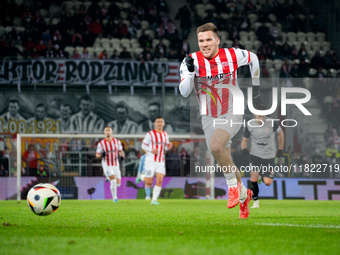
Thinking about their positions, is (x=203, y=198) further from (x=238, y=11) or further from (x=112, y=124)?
(x=238, y=11)

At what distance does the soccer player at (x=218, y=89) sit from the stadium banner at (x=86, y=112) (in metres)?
14.1

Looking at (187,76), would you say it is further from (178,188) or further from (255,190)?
(178,188)

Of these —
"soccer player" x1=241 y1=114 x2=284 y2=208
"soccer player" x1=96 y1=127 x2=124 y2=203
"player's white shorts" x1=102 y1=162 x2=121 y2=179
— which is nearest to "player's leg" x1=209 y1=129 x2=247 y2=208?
"soccer player" x1=241 y1=114 x2=284 y2=208

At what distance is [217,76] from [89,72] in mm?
14998

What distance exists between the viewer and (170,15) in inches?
989

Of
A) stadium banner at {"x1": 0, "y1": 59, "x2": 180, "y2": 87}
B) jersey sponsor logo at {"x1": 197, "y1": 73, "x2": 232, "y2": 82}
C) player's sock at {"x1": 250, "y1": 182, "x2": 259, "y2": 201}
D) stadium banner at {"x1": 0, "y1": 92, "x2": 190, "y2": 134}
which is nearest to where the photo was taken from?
jersey sponsor logo at {"x1": 197, "y1": 73, "x2": 232, "y2": 82}

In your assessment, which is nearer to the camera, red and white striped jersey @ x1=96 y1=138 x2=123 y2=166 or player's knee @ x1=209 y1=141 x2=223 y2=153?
player's knee @ x1=209 y1=141 x2=223 y2=153

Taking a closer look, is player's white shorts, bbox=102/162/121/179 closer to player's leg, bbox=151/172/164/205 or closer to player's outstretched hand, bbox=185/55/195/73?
player's leg, bbox=151/172/164/205

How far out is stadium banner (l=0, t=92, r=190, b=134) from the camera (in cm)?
2064

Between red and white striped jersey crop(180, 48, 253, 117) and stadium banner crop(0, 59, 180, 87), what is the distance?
14.1 metres

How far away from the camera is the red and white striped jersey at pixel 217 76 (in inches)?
245

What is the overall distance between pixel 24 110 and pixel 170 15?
31.3ft

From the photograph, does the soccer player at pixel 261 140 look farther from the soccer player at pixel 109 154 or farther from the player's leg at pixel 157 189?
the soccer player at pixel 109 154

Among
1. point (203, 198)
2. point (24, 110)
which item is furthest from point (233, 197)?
point (24, 110)
